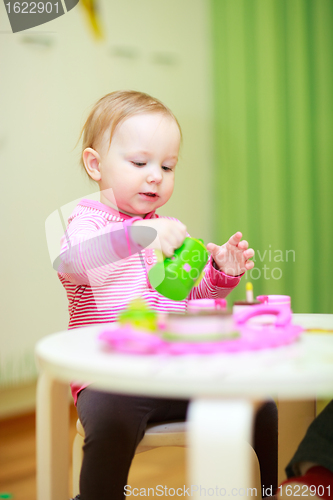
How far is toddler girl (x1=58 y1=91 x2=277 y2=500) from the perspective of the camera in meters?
0.69

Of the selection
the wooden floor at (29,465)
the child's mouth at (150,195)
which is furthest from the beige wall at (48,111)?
the child's mouth at (150,195)

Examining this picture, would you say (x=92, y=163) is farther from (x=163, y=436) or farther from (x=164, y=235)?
(x=163, y=436)

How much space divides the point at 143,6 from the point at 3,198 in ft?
3.18

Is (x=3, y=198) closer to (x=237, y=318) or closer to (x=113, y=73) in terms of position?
(x=113, y=73)

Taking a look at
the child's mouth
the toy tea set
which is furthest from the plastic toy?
the child's mouth

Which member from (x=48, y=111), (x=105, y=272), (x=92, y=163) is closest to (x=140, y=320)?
(x=105, y=272)

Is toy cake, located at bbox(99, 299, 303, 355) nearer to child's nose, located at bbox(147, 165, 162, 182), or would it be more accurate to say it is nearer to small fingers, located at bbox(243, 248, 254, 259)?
small fingers, located at bbox(243, 248, 254, 259)

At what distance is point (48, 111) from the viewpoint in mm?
1695

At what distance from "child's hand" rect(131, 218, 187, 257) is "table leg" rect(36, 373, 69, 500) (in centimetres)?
24

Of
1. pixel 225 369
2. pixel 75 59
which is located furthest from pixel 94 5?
pixel 225 369

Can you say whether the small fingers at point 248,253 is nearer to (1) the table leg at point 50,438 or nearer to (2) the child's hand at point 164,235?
(2) the child's hand at point 164,235

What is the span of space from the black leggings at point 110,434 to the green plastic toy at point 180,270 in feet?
0.56

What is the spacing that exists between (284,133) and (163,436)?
4.60 ft

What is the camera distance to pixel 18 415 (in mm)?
1681
